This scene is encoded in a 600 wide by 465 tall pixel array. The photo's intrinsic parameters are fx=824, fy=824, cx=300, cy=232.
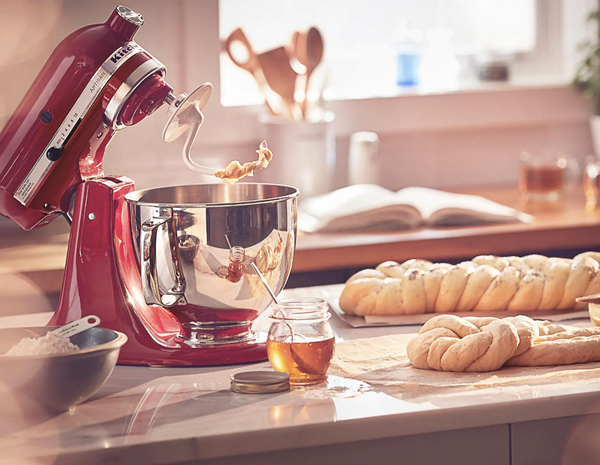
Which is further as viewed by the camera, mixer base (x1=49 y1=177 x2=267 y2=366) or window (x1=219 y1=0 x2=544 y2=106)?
window (x1=219 y1=0 x2=544 y2=106)

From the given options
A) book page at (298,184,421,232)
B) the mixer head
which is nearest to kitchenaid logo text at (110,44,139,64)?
the mixer head

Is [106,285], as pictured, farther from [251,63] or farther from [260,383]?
[251,63]

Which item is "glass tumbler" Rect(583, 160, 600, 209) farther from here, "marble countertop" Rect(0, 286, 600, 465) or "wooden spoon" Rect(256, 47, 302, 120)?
"marble countertop" Rect(0, 286, 600, 465)

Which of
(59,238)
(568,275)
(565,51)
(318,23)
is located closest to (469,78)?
(565,51)

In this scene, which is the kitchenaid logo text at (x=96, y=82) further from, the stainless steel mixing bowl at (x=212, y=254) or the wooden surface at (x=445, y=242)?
the wooden surface at (x=445, y=242)

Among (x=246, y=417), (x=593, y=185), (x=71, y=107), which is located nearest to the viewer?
(x=246, y=417)

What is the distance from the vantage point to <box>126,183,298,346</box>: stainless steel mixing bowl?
1.01 metres

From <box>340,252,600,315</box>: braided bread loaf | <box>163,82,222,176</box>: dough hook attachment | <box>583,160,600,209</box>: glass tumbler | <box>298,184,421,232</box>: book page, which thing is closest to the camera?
<box>163,82,222,176</box>: dough hook attachment

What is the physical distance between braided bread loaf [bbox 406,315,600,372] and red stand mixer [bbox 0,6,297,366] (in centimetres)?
21

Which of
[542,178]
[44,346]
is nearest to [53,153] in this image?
[44,346]

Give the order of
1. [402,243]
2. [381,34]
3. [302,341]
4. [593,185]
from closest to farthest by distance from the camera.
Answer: [302,341], [402,243], [593,185], [381,34]

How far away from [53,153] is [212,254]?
26 centimetres

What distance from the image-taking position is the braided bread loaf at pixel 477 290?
125cm

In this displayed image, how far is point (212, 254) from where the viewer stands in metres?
1.01
